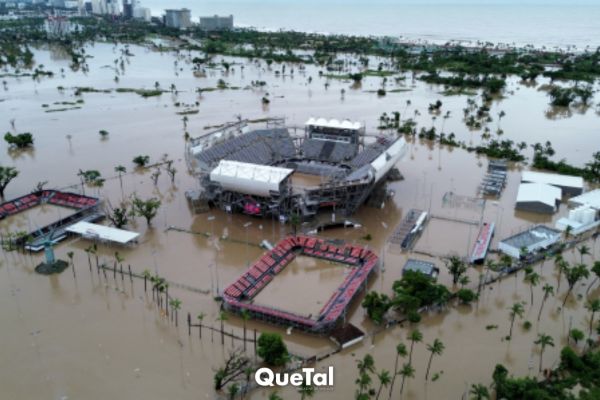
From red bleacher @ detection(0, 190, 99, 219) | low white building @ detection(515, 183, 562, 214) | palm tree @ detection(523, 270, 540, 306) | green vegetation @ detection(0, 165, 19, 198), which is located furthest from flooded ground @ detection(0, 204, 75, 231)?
low white building @ detection(515, 183, 562, 214)

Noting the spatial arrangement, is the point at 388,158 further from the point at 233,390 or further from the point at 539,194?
the point at 233,390

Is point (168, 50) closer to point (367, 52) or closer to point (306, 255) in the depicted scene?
point (367, 52)

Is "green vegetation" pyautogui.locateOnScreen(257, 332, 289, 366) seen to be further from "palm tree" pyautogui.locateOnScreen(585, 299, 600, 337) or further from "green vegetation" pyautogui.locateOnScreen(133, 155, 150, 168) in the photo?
"green vegetation" pyautogui.locateOnScreen(133, 155, 150, 168)

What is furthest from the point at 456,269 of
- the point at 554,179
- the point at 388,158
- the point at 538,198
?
the point at 554,179

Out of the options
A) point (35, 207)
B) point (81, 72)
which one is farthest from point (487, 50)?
point (35, 207)

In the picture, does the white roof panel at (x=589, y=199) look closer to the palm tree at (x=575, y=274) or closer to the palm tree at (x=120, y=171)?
the palm tree at (x=575, y=274)
